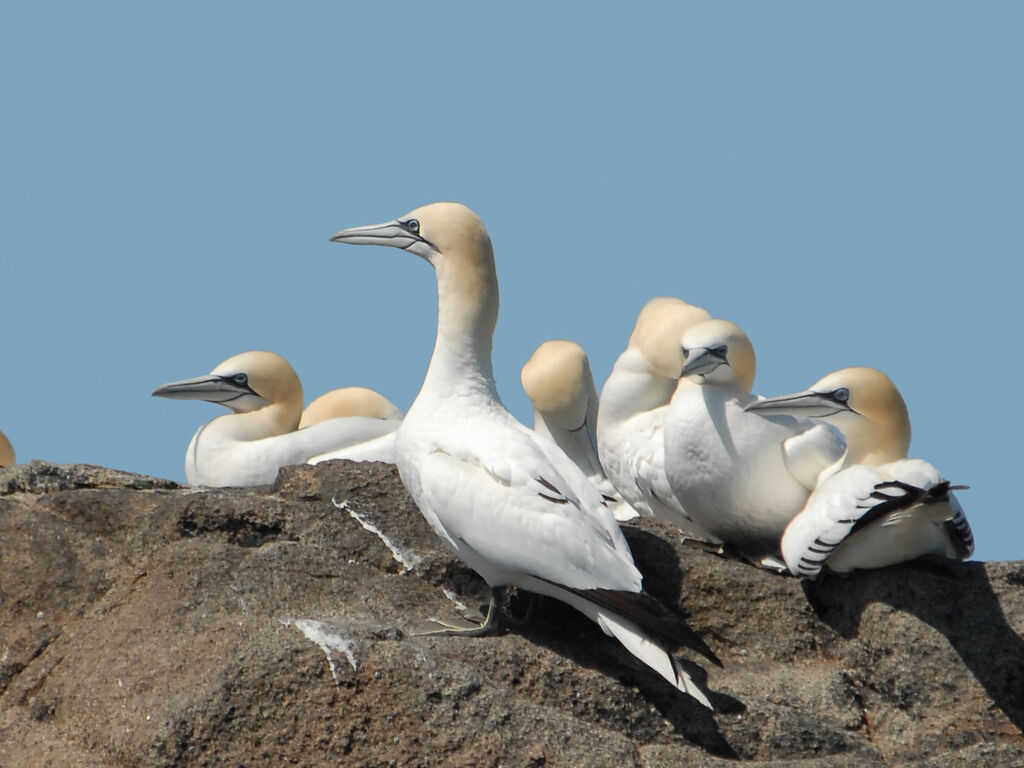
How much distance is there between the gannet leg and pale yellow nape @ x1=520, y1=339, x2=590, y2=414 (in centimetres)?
414

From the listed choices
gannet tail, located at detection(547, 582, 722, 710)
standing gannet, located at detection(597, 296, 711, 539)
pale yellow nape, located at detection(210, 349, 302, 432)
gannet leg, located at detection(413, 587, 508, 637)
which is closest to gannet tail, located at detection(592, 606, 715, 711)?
gannet tail, located at detection(547, 582, 722, 710)

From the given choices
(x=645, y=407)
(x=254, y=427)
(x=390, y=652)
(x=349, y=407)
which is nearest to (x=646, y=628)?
(x=390, y=652)

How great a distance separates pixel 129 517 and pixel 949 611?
3142 mm

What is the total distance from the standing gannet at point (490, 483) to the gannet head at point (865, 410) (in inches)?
60.1

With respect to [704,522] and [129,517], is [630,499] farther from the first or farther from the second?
[129,517]

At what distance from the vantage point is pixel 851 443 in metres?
7.33

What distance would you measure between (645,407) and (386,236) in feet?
9.52

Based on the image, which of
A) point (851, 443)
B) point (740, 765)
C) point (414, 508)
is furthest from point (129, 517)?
point (851, 443)

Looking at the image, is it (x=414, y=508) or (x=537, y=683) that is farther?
(x=414, y=508)

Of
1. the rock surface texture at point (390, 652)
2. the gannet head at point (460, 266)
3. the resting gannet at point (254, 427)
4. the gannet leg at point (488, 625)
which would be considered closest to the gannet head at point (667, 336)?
the resting gannet at point (254, 427)

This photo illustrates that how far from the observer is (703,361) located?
782cm

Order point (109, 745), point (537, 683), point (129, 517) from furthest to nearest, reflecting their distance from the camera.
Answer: point (129, 517)
point (537, 683)
point (109, 745)

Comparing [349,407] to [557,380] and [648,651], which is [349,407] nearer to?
[557,380]

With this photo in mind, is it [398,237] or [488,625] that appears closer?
[488,625]
